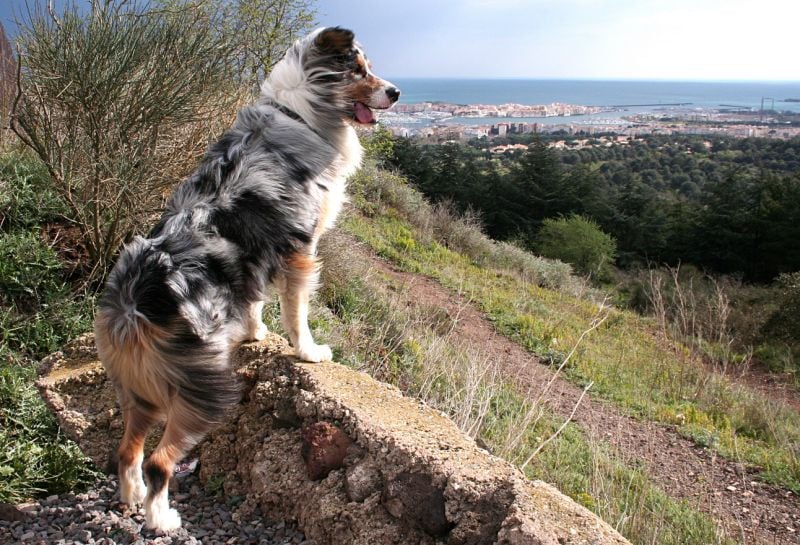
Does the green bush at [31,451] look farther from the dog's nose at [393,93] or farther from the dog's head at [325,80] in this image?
the dog's nose at [393,93]

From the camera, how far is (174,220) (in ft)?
10.2

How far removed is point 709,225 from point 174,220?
4181 centimetres

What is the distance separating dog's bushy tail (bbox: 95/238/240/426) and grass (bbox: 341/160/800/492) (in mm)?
→ 6367

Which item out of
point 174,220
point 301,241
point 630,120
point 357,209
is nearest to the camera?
point 174,220

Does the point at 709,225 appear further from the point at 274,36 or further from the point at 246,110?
the point at 246,110

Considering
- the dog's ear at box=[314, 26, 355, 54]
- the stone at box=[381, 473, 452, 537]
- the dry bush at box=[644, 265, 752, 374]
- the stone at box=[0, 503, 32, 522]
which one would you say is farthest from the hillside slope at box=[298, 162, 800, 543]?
the stone at box=[0, 503, 32, 522]

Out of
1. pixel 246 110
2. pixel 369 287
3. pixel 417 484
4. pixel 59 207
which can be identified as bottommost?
pixel 369 287

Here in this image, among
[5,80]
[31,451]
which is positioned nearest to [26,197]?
[5,80]

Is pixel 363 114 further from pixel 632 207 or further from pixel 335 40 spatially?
pixel 632 207

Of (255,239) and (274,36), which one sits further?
(274,36)

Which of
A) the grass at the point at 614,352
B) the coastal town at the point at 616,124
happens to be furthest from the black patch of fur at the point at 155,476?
the coastal town at the point at 616,124

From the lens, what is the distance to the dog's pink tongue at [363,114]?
402 cm

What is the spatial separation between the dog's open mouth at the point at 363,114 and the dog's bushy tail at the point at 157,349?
1.73 metres

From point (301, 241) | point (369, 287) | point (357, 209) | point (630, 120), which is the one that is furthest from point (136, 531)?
point (630, 120)
